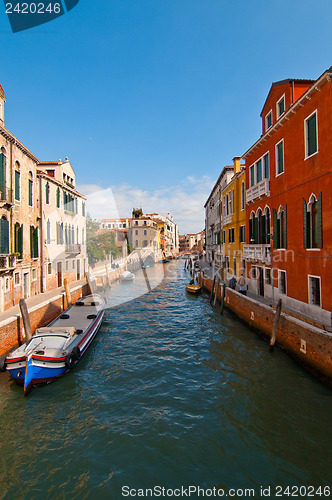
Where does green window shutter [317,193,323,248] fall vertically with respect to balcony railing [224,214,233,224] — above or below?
below

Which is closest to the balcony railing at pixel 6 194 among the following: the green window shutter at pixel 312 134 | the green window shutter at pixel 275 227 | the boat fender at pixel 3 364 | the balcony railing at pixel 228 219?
the boat fender at pixel 3 364

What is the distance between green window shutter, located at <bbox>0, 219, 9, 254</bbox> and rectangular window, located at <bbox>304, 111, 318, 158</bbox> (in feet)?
45.6

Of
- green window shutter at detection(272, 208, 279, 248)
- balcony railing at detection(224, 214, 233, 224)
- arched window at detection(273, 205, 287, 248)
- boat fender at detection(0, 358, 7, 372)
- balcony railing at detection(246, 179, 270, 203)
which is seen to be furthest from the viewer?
balcony railing at detection(224, 214, 233, 224)

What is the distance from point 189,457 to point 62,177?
22.2 metres

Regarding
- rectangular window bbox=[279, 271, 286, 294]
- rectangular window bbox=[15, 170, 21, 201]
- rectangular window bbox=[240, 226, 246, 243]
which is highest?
rectangular window bbox=[15, 170, 21, 201]

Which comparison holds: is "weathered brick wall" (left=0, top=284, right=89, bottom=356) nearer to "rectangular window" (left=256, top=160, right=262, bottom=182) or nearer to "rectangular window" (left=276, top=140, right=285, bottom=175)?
"rectangular window" (left=276, top=140, right=285, bottom=175)

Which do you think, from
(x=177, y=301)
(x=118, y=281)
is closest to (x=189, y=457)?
(x=177, y=301)

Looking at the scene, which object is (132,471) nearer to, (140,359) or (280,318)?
(140,359)

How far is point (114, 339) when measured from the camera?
12680mm

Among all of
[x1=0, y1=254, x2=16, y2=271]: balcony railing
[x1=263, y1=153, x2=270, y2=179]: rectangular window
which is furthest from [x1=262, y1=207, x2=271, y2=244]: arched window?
[x1=0, y1=254, x2=16, y2=271]: balcony railing

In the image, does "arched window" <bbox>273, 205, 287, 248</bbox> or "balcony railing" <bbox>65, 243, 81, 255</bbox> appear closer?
"arched window" <bbox>273, 205, 287, 248</bbox>

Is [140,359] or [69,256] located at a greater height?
[69,256]

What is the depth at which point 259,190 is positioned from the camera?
581 inches

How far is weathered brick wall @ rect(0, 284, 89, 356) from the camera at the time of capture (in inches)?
386
